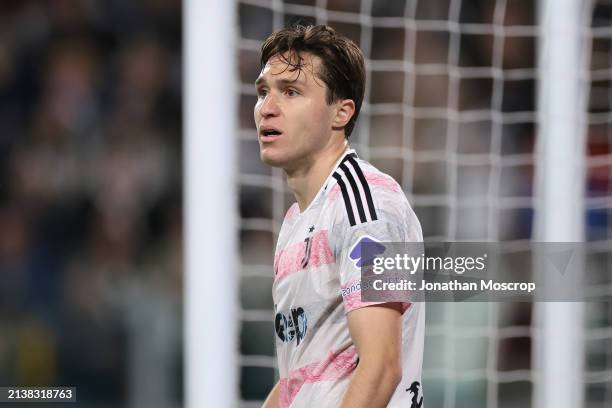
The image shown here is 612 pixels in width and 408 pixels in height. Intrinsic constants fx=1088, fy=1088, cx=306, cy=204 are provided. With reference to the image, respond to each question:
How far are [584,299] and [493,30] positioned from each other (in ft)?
4.42

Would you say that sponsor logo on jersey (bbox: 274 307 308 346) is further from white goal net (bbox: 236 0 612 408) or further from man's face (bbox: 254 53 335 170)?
white goal net (bbox: 236 0 612 408)

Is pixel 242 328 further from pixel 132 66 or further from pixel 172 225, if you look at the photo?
pixel 132 66

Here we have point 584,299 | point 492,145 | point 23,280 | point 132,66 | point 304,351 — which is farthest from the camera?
point 132,66

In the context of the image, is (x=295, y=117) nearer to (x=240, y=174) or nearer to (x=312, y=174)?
(x=312, y=174)

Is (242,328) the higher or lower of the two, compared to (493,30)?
lower

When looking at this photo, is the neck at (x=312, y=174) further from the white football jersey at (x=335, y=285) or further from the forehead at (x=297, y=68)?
the forehead at (x=297, y=68)

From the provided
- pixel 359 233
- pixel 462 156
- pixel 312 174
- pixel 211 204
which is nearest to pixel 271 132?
pixel 312 174

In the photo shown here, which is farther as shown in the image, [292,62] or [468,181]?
[468,181]

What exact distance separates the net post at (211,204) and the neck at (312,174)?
3.84 ft

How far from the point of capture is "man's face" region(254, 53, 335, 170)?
2.49 metres

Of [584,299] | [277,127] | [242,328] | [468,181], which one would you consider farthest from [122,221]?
[277,127]

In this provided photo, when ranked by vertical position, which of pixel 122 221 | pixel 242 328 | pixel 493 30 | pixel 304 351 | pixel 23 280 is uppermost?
pixel 493 30

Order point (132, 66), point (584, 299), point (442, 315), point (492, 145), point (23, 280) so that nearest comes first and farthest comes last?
point (584, 299)
point (442, 315)
point (492, 145)
point (23, 280)
point (132, 66)

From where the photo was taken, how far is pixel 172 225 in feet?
19.5
